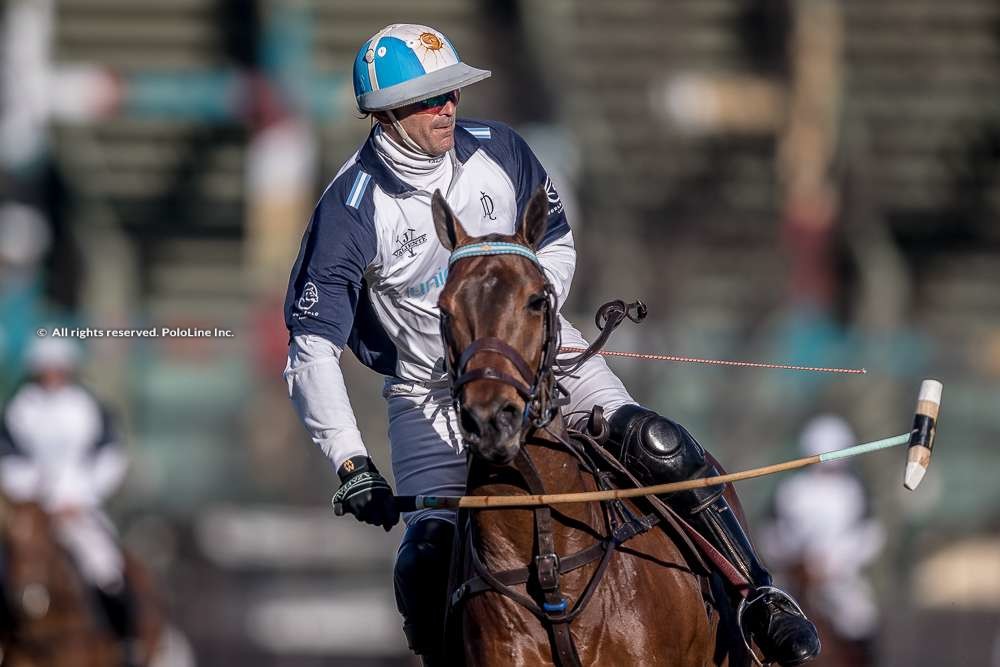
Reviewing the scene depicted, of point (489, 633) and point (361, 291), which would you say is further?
point (361, 291)

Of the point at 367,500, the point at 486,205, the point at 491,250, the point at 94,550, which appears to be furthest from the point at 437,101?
the point at 94,550

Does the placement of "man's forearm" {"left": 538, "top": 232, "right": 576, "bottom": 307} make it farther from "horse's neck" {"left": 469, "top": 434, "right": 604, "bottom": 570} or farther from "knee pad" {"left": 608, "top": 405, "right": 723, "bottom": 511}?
"horse's neck" {"left": 469, "top": 434, "right": 604, "bottom": 570}

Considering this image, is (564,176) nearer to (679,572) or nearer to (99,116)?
(99,116)

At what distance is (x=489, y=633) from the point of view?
14.1 ft

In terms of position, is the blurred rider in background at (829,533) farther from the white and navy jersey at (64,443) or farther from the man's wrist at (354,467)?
the man's wrist at (354,467)

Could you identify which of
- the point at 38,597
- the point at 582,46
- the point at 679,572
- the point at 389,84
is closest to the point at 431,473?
the point at 679,572

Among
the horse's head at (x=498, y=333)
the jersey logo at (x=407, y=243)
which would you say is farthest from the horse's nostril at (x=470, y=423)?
the jersey logo at (x=407, y=243)

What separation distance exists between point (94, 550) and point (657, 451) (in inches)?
285

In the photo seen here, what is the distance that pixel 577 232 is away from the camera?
1441 centimetres

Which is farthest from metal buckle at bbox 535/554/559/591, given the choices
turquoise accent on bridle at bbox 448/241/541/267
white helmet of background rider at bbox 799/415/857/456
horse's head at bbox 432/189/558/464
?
white helmet of background rider at bbox 799/415/857/456

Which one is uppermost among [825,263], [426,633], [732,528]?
[732,528]

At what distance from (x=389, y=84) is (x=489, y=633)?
5.39 feet

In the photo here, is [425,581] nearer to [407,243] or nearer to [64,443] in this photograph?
[407,243]

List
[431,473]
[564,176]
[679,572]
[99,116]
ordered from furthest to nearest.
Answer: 1. [99,116]
2. [564,176]
3. [431,473]
4. [679,572]
